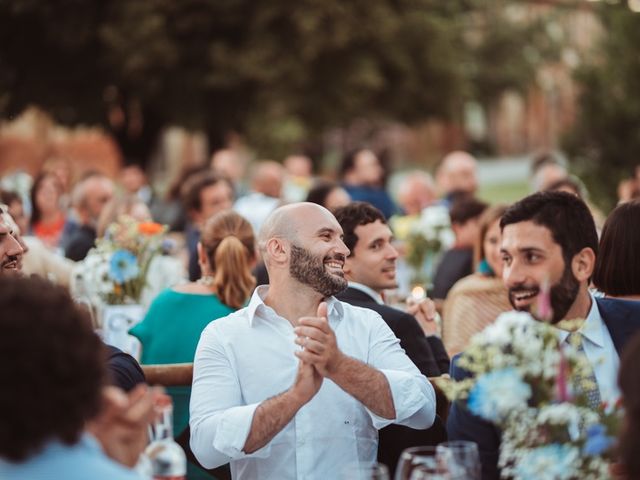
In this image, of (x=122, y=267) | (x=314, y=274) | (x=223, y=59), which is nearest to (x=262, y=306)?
(x=314, y=274)

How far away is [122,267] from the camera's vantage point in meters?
6.66

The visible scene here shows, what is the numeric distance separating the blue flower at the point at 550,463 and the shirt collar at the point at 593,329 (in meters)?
1.20

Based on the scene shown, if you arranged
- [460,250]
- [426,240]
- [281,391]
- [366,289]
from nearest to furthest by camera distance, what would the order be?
[281,391] → [366,289] → [460,250] → [426,240]

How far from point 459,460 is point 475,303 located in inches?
147

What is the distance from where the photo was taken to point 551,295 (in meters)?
3.93

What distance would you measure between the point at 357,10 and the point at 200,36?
11.4 feet

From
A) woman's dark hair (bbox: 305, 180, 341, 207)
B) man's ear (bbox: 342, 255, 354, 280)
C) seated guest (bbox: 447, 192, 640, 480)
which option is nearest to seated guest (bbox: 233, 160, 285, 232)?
woman's dark hair (bbox: 305, 180, 341, 207)

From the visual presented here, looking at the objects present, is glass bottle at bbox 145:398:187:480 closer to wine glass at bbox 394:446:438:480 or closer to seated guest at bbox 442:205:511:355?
wine glass at bbox 394:446:438:480

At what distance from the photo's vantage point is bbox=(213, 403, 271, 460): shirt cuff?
371cm

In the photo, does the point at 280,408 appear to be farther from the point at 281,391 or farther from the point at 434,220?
the point at 434,220

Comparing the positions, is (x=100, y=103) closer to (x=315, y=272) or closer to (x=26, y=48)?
(x=26, y=48)

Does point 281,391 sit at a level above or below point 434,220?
below

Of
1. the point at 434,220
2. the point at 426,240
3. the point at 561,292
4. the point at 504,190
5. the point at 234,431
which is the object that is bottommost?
the point at 234,431

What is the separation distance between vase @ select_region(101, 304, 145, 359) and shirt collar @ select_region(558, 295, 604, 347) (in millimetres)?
2947
